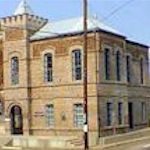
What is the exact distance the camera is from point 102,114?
39000mm

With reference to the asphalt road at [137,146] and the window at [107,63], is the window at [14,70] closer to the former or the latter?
the window at [107,63]

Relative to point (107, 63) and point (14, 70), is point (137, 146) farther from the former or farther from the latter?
point (14, 70)

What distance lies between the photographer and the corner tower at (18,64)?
42.2m

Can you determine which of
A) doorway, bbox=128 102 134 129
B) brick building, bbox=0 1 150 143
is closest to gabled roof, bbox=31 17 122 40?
brick building, bbox=0 1 150 143

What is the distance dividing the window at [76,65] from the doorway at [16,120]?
643 centimetres

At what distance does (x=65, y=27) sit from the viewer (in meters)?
42.4

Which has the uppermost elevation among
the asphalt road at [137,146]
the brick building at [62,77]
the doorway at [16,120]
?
the brick building at [62,77]

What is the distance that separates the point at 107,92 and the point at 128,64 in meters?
5.64

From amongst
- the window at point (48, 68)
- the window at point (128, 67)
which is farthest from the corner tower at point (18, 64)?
the window at point (128, 67)

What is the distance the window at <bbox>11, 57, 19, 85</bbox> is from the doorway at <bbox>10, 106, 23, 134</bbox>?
220cm

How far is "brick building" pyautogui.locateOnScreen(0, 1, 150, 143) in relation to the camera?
39.0m

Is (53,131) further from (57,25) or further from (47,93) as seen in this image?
(57,25)

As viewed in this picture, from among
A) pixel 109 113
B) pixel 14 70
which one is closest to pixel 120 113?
pixel 109 113

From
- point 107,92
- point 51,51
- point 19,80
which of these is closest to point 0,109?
point 19,80
